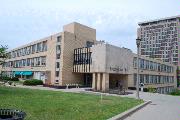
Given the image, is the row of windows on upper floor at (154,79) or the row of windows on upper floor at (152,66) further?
the row of windows on upper floor at (154,79)

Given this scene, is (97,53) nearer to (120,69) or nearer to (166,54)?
(120,69)

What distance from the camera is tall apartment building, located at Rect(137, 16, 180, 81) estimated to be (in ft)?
426

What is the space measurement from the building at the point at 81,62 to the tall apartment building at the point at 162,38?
206ft

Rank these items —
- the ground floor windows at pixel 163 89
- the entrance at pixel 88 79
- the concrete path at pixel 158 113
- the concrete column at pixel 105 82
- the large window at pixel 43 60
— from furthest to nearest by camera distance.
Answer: the ground floor windows at pixel 163 89, the large window at pixel 43 60, the entrance at pixel 88 79, the concrete column at pixel 105 82, the concrete path at pixel 158 113

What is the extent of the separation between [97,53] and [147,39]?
10272 cm

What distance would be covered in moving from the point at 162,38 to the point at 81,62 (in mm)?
97311

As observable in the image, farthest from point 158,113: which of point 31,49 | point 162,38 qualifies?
point 162,38

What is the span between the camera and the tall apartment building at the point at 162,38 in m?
130

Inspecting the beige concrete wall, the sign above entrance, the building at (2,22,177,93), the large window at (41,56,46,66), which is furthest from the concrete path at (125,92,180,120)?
the large window at (41,56,46,66)

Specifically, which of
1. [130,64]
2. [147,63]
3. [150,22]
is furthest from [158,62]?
[150,22]

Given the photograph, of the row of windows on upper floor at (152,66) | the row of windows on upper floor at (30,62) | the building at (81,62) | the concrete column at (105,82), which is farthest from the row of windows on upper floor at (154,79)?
the row of windows on upper floor at (30,62)

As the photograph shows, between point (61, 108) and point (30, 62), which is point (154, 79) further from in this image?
point (61, 108)

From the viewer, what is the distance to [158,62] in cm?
7406

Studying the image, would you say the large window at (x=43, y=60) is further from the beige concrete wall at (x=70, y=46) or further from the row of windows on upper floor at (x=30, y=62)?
the beige concrete wall at (x=70, y=46)
